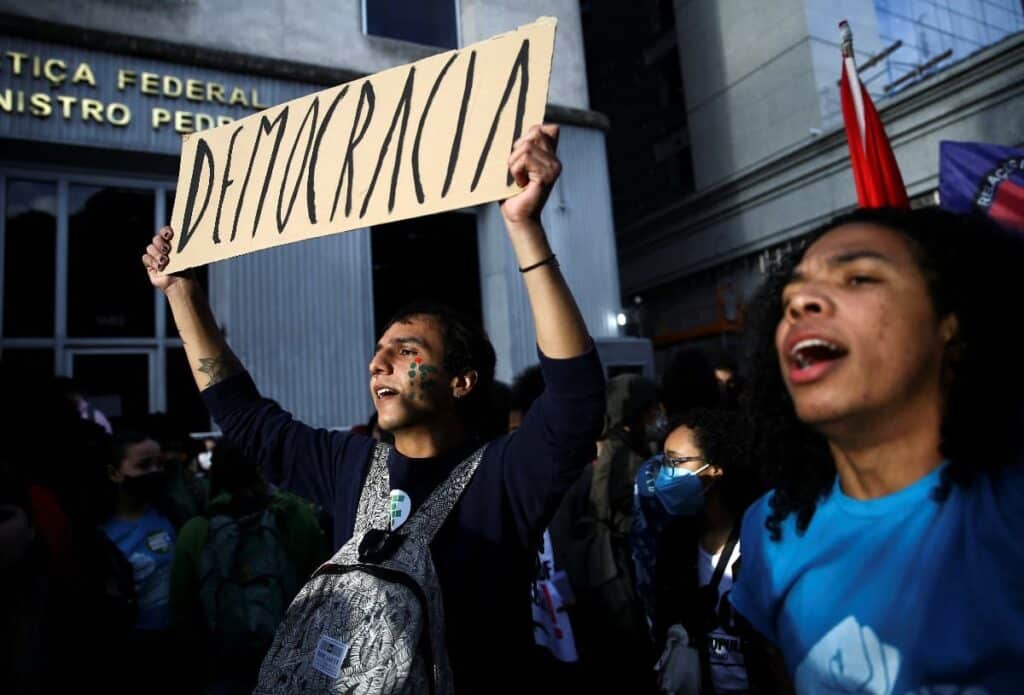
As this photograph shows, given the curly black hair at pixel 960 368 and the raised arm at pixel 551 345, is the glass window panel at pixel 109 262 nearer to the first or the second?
the raised arm at pixel 551 345

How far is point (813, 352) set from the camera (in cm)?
127

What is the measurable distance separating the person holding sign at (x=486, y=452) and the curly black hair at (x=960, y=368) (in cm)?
44

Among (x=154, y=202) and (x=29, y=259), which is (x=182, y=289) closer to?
(x=29, y=259)

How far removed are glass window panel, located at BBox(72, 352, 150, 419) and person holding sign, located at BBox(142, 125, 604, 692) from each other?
7.23 meters

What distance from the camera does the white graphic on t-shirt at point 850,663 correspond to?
1.11m

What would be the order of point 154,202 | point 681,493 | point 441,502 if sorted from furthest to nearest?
point 154,202 < point 681,493 < point 441,502

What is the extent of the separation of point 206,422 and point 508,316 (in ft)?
14.0

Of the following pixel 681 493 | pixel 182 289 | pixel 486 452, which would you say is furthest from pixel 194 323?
pixel 681 493

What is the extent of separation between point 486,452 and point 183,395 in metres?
7.68

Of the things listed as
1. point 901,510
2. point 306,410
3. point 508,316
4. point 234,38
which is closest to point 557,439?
point 901,510

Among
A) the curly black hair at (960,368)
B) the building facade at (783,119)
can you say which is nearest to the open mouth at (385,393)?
the curly black hair at (960,368)

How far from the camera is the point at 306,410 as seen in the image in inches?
337

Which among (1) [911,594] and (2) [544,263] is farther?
(2) [544,263]

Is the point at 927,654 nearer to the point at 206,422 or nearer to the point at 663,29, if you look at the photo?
the point at 206,422
